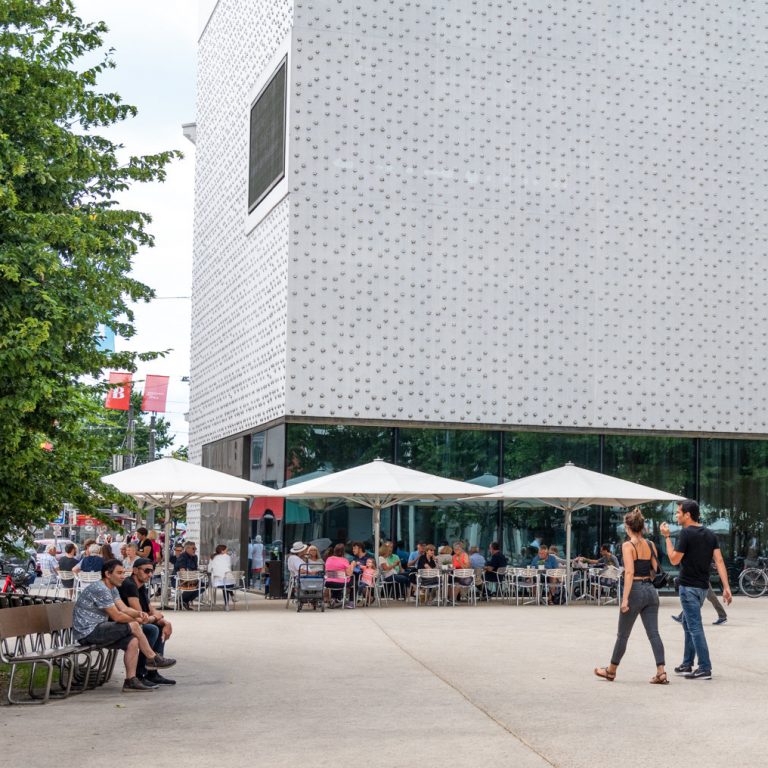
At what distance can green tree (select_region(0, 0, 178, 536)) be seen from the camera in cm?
1059

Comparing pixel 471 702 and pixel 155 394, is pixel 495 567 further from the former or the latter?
pixel 155 394

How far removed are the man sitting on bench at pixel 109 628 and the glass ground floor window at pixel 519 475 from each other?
15916mm

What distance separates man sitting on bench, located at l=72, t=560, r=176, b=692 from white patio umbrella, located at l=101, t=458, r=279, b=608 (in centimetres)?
978

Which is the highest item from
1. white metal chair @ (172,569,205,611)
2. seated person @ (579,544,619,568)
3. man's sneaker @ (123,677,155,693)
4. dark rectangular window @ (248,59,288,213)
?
dark rectangular window @ (248,59,288,213)

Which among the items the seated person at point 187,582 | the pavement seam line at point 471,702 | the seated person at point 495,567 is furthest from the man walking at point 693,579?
the seated person at point 495,567

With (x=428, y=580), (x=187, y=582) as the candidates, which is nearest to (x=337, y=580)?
(x=428, y=580)

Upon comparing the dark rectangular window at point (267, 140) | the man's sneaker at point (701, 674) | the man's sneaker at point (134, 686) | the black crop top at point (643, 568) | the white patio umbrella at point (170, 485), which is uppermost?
the dark rectangular window at point (267, 140)

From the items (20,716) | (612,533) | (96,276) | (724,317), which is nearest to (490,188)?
(724,317)

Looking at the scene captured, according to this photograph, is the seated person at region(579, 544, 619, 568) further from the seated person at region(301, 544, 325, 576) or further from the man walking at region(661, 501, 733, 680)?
the man walking at region(661, 501, 733, 680)

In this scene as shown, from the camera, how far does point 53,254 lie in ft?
35.6

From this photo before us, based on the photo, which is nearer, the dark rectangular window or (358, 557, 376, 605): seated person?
(358, 557, 376, 605): seated person

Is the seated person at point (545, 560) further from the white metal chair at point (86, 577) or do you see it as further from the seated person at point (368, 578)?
the white metal chair at point (86, 577)

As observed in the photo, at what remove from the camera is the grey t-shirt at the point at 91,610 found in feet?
38.2

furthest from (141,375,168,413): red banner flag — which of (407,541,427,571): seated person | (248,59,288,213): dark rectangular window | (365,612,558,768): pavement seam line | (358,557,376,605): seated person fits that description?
(365,612,558,768): pavement seam line
